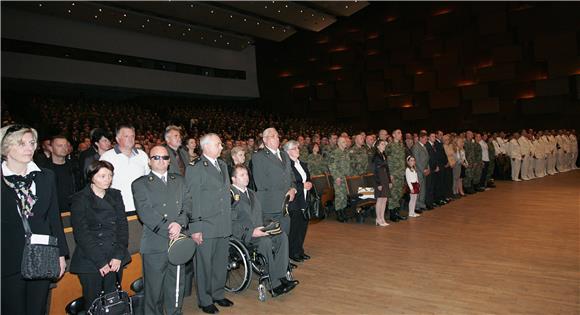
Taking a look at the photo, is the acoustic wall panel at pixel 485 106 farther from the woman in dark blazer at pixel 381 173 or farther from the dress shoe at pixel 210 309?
the dress shoe at pixel 210 309

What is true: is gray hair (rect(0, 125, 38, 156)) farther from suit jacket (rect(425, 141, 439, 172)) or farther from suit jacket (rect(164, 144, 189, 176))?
suit jacket (rect(425, 141, 439, 172))

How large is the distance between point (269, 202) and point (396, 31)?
55.8ft

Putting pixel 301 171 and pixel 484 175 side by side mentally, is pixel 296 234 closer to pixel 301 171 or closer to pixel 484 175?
pixel 301 171

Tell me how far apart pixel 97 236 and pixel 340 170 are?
415 cm

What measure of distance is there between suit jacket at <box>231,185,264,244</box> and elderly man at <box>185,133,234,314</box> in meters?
0.27

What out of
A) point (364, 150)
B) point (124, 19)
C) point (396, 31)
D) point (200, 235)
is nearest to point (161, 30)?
point (124, 19)

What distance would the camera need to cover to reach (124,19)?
1702cm

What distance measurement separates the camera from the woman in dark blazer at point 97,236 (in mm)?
2678

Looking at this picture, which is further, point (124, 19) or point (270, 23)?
point (270, 23)

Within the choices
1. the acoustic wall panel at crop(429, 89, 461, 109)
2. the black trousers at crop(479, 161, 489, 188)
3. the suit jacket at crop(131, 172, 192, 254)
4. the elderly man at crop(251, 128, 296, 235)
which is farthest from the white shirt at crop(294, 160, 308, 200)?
the acoustic wall panel at crop(429, 89, 461, 109)

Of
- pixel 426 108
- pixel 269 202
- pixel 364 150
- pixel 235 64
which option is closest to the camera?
pixel 269 202

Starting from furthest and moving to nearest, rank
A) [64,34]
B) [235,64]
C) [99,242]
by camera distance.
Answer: [235,64] → [64,34] → [99,242]

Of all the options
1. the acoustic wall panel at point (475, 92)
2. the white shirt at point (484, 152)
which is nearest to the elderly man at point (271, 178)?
the white shirt at point (484, 152)

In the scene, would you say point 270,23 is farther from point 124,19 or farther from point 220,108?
point 124,19
